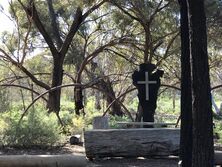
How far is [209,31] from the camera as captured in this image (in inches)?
659

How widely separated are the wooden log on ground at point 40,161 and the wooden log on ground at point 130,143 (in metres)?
1.28

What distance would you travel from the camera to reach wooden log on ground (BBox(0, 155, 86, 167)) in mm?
7754

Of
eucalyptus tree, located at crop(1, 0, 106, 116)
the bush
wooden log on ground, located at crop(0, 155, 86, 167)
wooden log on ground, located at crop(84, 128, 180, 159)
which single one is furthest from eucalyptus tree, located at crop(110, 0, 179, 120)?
wooden log on ground, located at crop(0, 155, 86, 167)

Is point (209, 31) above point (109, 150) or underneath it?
above

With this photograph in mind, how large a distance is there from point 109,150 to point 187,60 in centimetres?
384

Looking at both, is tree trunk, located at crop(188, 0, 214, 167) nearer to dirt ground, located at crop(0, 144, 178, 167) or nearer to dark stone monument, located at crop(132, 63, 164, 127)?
dirt ground, located at crop(0, 144, 178, 167)

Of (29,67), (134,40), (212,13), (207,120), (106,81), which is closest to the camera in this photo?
(207,120)

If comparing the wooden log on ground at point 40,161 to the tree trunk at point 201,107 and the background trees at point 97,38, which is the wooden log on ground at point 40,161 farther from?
the background trees at point 97,38

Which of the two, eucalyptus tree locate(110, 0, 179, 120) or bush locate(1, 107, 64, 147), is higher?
eucalyptus tree locate(110, 0, 179, 120)

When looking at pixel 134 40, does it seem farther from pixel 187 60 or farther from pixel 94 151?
pixel 187 60

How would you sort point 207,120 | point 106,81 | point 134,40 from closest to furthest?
point 207,120 < point 134,40 < point 106,81

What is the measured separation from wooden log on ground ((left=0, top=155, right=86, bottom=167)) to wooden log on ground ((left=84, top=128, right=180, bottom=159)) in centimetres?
128

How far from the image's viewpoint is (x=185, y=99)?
5945mm

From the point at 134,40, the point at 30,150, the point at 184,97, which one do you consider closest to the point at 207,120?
the point at 184,97
